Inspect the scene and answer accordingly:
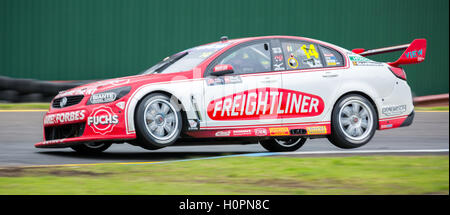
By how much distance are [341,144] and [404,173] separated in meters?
2.12

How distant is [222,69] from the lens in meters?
7.66

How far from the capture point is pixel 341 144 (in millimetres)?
8336

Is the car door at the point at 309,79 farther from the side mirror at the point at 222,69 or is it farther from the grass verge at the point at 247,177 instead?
the grass verge at the point at 247,177

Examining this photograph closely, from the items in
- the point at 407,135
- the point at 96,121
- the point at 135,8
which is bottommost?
the point at 407,135

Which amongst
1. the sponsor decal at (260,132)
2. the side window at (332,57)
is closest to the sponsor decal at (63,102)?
the sponsor decal at (260,132)

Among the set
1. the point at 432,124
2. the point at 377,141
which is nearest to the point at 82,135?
the point at 377,141

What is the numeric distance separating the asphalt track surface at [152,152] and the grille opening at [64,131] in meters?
0.25

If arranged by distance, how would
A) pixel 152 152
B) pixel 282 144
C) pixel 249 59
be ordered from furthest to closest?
pixel 282 144 < pixel 152 152 < pixel 249 59

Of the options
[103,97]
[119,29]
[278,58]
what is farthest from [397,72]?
[119,29]

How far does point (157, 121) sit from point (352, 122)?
8.56 ft

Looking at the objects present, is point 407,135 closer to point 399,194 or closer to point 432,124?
point 432,124

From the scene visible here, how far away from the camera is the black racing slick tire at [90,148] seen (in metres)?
8.25

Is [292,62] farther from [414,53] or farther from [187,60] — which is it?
[414,53]
